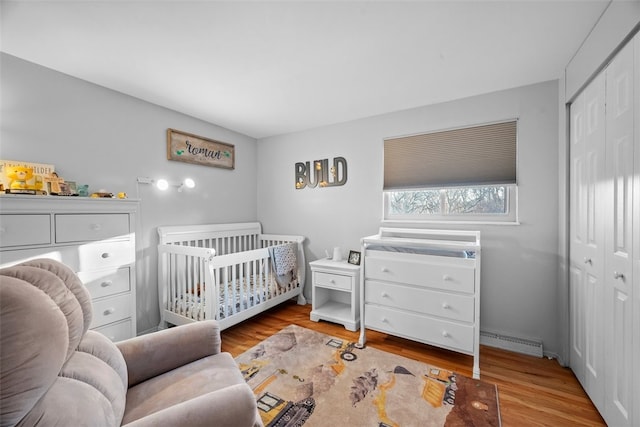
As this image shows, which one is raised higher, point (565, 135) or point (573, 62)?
point (573, 62)

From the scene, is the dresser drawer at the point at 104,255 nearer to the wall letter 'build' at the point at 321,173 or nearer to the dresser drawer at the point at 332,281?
the dresser drawer at the point at 332,281

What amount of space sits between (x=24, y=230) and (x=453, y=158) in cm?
338

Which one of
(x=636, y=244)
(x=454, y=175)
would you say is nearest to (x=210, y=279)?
(x=454, y=175)

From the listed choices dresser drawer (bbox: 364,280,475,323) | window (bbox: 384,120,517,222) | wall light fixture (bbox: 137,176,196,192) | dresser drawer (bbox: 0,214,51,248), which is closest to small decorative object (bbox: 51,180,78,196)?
dresser drawer (bbox: 0,214,51,248)

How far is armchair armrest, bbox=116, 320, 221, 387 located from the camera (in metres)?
1.25

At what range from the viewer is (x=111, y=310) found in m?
1.99

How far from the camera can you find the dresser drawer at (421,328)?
6.71ft

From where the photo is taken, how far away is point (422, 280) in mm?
2178

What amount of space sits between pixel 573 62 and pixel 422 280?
1952mm

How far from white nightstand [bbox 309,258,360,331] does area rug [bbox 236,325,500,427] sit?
0.45 metres

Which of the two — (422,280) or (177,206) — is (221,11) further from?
(422,280)

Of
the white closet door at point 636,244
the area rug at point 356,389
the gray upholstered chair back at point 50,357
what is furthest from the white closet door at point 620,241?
the gray upholstered chair back at point 50,357

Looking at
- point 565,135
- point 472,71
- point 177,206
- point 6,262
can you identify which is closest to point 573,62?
point 565,135

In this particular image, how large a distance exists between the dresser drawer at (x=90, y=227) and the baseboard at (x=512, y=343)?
330 centimetres
